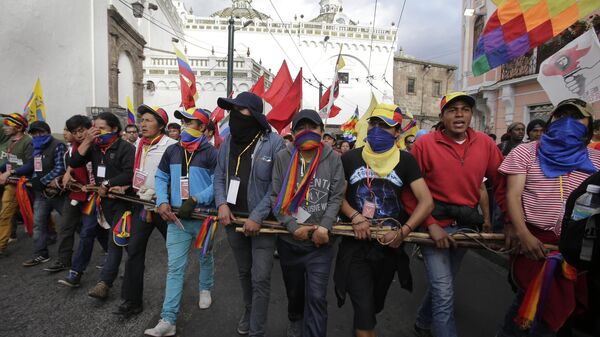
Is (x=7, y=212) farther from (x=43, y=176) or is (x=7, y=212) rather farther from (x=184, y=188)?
(x=184, y=188)

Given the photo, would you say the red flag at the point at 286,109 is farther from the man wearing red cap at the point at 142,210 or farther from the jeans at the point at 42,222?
the jeans at the point at 42,222

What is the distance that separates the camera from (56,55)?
492 inches

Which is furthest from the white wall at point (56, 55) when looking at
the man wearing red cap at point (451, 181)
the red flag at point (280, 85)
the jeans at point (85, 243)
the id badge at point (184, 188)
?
the man wearing red cap at point (451, 181)

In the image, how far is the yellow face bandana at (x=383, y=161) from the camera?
259cm

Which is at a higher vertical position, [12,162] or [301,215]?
[12,162]

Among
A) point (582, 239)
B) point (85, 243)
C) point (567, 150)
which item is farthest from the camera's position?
point (85, 243)

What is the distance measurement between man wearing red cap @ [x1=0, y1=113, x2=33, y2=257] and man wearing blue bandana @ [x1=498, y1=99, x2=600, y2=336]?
6.06m

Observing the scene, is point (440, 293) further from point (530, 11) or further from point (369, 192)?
point (530, 11)

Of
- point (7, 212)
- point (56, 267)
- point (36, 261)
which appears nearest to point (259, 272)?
point (56, 267)

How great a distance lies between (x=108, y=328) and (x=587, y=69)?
520cm

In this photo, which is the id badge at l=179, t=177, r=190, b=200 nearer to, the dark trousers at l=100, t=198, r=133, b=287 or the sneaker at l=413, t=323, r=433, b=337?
the dark trousers at l=100, t=198, r=133, b=287

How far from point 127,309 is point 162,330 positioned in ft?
1.97

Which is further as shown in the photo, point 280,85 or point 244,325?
point 280,85

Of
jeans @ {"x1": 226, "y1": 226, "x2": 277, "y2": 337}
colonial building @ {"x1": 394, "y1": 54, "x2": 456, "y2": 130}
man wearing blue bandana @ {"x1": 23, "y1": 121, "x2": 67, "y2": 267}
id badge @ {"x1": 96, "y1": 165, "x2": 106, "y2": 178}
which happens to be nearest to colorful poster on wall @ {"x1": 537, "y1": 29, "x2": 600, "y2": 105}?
jeans @ {"x1": 226, "y1": 226, "x2": 277, "y2": 337}
